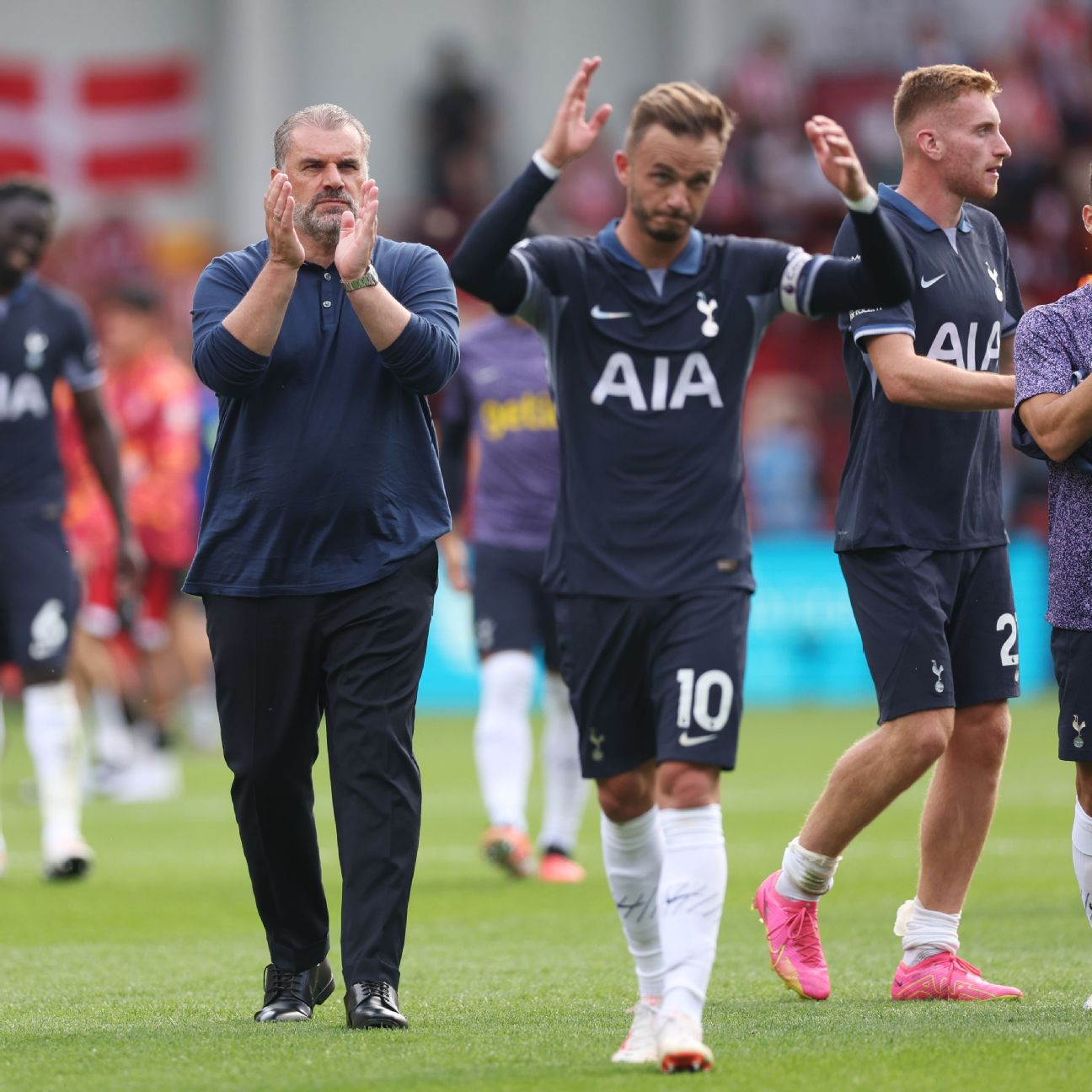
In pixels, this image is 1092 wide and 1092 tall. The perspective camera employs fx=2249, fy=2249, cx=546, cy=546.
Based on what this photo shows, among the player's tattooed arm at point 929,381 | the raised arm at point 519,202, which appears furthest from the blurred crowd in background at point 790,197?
the raised arm at point 519,202

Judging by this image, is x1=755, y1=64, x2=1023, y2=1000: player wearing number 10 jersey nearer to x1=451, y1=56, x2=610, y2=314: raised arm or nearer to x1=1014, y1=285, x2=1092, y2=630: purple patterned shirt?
x1=1014, y1=285, x2=1092, y2=630: purple patterned shirt

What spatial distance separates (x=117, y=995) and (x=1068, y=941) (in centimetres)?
317

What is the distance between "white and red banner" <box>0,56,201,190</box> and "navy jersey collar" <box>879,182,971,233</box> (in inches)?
915

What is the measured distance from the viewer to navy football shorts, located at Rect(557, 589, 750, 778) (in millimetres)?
5520

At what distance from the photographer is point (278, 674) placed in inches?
241

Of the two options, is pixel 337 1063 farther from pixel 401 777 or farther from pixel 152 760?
pixel 152 760

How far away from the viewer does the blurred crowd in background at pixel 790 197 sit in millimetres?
23531

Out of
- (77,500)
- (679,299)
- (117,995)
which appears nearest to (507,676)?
(117,995)

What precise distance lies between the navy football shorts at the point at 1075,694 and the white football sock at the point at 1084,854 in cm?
22

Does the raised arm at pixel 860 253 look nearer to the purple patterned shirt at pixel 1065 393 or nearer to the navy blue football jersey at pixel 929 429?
the purple patterned shirt at pixel 1065 393

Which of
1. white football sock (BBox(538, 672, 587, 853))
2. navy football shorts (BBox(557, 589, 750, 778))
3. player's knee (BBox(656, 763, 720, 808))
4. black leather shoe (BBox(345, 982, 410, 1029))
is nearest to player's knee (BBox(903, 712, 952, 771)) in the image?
navy football shorts (BBox(557, 589, 750, 778))

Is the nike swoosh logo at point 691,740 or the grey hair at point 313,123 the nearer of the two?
the nike swoosh logo at point 691,740

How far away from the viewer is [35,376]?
9891 mm

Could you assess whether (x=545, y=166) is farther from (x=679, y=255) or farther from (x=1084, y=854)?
(x=1084, y=854)
